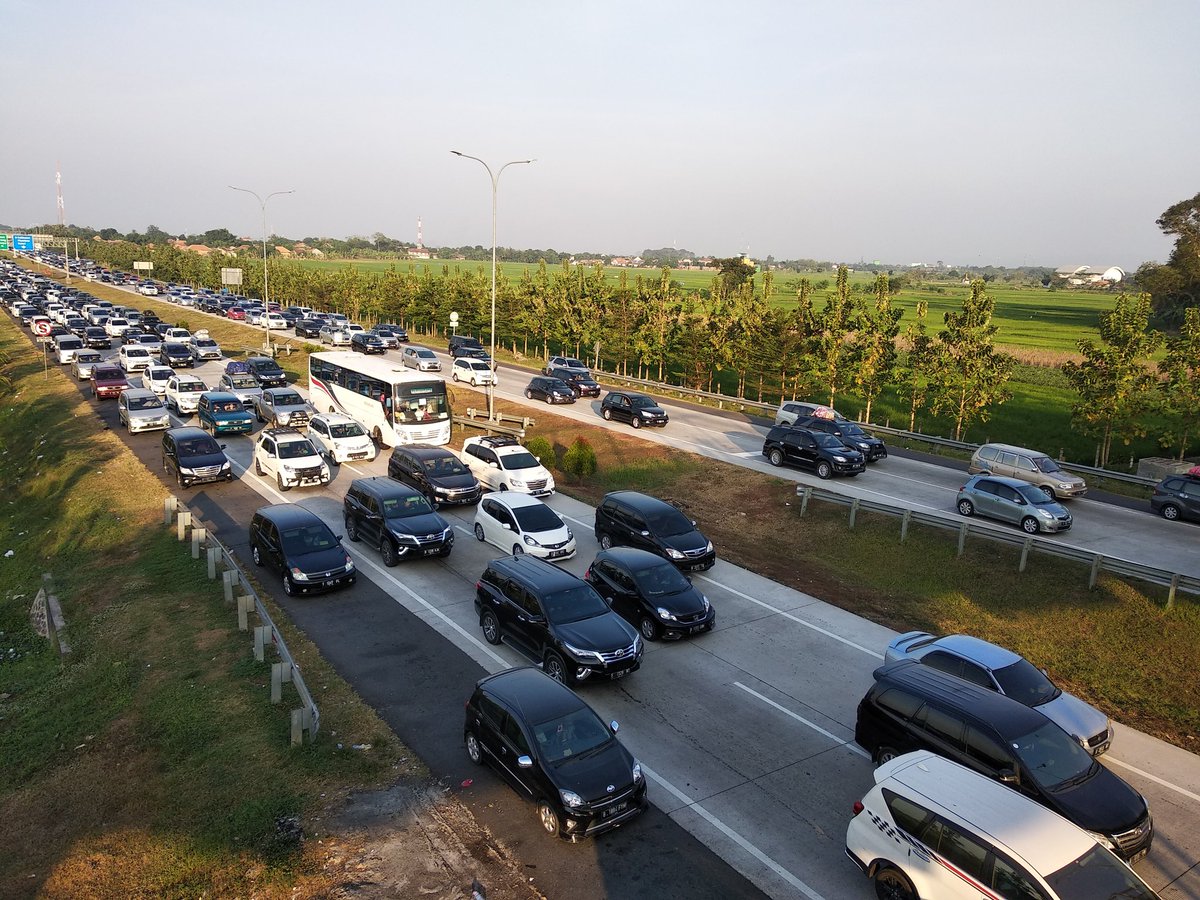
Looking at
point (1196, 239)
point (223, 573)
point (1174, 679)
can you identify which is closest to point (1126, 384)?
point (1174, 679)

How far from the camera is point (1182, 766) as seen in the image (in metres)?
12.5

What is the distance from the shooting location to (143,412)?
34.2 meters

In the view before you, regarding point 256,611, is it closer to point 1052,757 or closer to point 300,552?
point 300,552

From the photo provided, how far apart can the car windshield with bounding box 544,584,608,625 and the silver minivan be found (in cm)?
1829

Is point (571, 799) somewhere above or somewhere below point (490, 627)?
above

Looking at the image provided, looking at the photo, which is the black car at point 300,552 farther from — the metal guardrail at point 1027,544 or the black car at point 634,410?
the black car at point 634,410

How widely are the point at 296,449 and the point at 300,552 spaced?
9743mm

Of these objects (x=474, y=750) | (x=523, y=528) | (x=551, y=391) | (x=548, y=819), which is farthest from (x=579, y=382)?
(x=548, y=819)

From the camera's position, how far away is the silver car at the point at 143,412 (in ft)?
111

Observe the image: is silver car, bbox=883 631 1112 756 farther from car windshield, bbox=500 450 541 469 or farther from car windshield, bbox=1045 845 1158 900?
car windshield, bbox=500 450 541 469

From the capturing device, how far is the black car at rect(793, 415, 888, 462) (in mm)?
31328

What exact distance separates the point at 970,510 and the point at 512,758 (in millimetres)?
19167

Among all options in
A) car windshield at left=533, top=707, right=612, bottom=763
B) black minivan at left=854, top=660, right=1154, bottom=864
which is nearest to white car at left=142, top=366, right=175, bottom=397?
car windshield at left=533, top=707, right=612, bottom=763

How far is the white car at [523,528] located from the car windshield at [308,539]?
433 centimetres
